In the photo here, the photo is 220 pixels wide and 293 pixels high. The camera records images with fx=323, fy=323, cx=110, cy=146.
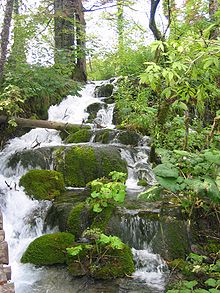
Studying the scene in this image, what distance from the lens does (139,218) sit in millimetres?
4992

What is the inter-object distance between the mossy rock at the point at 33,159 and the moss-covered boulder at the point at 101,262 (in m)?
3.02

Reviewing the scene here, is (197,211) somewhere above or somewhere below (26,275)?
above

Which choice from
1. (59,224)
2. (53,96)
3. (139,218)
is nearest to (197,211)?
(139,218)

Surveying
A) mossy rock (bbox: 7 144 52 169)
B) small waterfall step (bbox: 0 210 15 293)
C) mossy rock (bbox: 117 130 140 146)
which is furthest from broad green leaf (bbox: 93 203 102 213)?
mossy rock (bbox: 117 130 140 146)

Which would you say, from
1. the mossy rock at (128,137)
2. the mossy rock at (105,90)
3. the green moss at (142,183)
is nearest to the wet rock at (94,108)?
the mossy rock at (105,90)

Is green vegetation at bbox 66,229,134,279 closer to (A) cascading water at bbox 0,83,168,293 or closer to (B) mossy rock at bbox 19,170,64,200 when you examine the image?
(A) cascading water at bbox 0,83,168,293

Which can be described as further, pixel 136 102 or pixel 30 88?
pixel 30 88

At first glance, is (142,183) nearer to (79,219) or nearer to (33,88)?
(79,219)

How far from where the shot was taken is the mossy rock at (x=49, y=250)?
4.66 meters

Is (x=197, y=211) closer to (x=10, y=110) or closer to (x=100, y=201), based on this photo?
(x=100, y=201)

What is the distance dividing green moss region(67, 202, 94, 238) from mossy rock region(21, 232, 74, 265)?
20cm

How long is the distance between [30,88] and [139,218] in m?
5.35

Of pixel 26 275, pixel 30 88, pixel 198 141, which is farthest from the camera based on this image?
pixel 30 88

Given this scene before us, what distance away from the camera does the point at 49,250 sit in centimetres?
471
